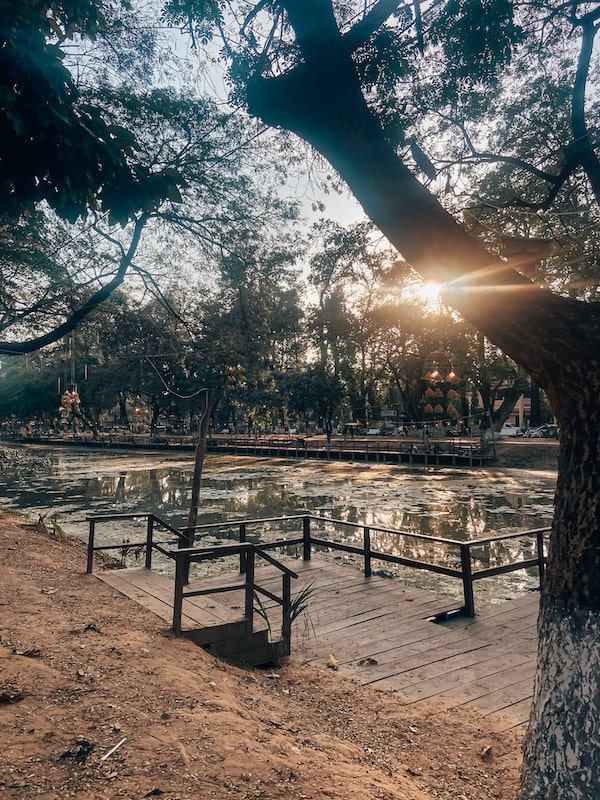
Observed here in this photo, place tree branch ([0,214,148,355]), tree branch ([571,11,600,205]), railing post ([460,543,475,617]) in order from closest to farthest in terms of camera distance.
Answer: railing post ([460,543,475,617]), tree branch ([571,11,600,205]), tree branch ([0,214,148,355])

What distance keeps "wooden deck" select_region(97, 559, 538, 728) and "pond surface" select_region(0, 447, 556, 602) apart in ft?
8.09

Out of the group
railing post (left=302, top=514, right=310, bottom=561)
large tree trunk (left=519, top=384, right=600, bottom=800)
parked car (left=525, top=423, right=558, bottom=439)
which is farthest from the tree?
parked car (left=525, top=423, right=558, bottom=439)

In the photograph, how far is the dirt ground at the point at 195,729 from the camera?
275 centimetres

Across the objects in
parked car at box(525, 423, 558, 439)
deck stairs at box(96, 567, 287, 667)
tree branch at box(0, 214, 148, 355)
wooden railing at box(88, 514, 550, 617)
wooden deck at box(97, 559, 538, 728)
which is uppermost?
tree branch at box(0, 214, 148, 355)

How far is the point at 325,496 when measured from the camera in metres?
21.5

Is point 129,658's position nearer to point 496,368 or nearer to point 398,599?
point 398,599

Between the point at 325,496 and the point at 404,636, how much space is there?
1562 centimetres

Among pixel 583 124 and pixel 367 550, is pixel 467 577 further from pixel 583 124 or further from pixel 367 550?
pixel 583 124

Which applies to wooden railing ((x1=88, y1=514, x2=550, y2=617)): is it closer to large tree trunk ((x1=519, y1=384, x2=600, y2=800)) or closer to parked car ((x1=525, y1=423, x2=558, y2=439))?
large tree trunk ((x1=519, y1=384, x2=600, y2=800))

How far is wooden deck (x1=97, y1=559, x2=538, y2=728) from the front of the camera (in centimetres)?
478

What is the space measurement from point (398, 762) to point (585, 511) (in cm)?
229

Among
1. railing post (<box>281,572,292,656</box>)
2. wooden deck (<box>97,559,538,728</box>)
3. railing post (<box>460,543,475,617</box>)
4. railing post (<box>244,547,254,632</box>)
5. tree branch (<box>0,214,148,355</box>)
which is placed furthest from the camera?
tree branch (<box>0,214,148,355</box>)

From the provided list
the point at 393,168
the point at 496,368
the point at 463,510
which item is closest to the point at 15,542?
the point at 393,168

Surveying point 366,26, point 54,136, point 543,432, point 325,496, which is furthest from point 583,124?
point 543,432
